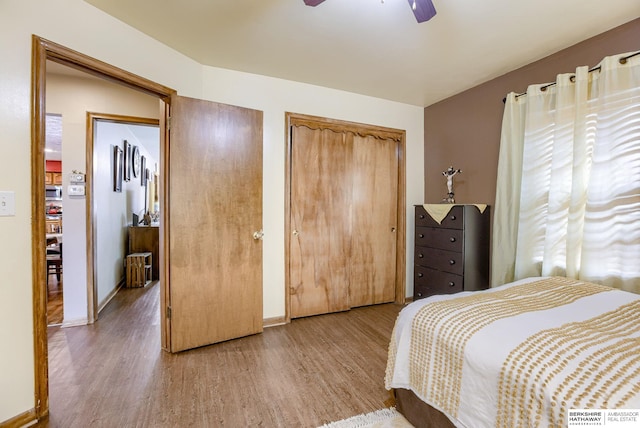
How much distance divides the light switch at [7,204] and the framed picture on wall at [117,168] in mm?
2619

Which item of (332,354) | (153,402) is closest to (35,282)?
(153,402)

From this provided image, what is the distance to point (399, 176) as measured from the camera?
3504 mm

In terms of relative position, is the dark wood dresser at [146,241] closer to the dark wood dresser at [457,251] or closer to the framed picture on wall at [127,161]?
the framed picture on wall at [127,161]

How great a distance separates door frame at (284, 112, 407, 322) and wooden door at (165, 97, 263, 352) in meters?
0.35

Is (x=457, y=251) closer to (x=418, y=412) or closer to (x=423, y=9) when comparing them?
(x=418, y=412)

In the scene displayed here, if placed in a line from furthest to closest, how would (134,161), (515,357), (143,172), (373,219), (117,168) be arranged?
(143,172) < (134,161) < (117,168) < (373,219) < (515,357)

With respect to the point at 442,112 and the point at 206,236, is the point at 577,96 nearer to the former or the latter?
the point at 442,112

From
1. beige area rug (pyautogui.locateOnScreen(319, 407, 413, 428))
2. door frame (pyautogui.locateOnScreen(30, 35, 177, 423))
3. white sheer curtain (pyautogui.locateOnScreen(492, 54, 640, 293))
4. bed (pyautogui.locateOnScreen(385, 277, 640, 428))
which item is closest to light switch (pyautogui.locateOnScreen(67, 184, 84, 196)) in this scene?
door frame (pyautogui.locateOnScreen(30, 35, 177, 423))

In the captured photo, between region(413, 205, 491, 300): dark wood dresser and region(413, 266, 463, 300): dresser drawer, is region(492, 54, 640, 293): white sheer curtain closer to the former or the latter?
region(413, 205, 491, 300): dark wood dresser

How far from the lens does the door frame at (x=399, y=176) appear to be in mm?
2884

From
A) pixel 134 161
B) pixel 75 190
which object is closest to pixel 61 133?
pixel 75 190

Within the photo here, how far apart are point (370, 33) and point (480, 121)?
1563 mm

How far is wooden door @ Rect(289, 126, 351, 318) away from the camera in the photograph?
2.97 m

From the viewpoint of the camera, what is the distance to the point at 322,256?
3.10m
